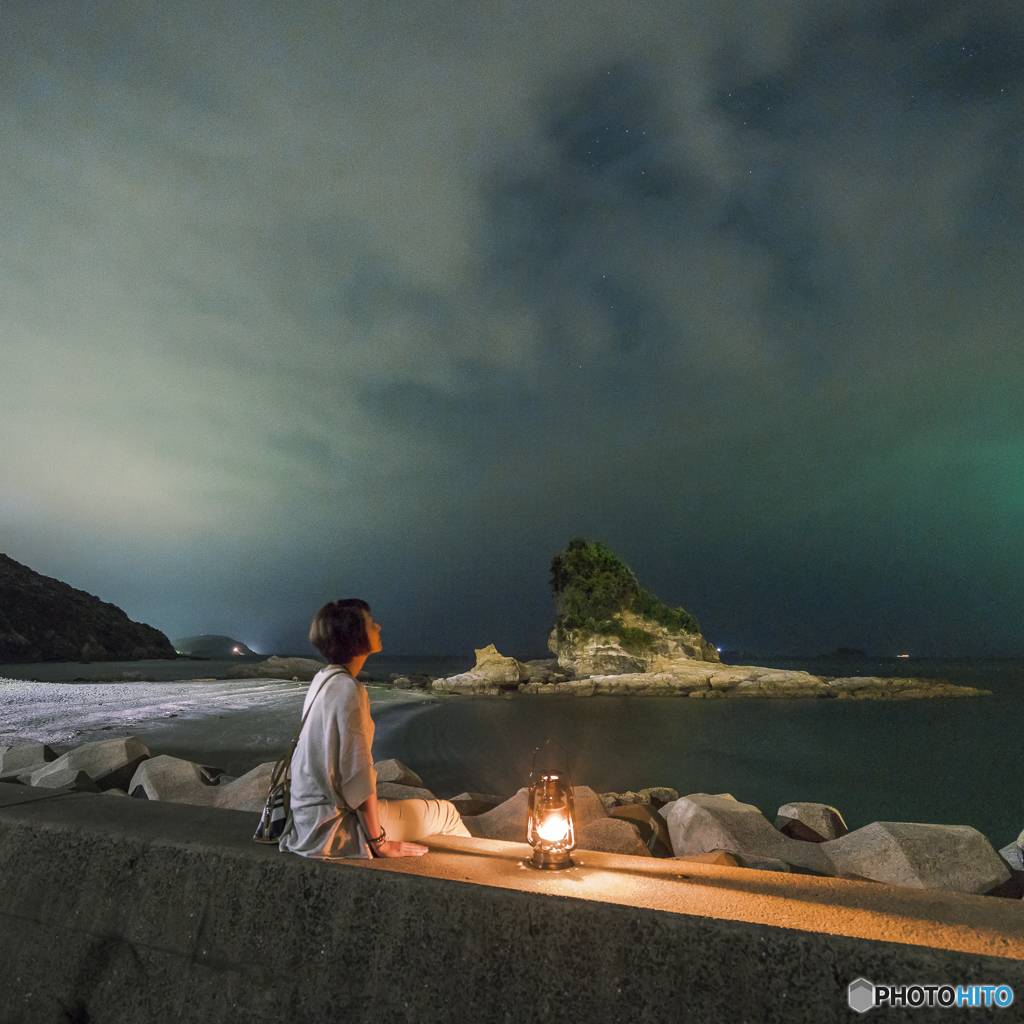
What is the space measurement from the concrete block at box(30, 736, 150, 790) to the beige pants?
657 centimetres

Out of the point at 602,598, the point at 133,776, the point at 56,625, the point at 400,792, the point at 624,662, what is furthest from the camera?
the point at 56,625

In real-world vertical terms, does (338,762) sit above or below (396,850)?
above

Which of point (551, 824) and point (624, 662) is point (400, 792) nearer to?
point (551, 824)

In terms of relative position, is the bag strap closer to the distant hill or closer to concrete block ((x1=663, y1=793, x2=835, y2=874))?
concrete block ((x1=663, y1=793, x2=835, y2=874))

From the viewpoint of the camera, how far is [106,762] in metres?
8.27

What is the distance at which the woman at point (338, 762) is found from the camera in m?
2.68

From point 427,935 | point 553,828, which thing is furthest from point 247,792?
point 427,935

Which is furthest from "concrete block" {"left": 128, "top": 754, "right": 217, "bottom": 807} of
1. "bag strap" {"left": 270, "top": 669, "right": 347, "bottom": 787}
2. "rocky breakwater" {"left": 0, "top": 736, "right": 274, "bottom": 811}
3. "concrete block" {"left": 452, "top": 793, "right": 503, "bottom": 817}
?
"bag strap" {"left": 270, "top": 669, "right": 347, "bottom": 787}

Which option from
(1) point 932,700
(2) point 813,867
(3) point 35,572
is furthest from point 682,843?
(3) point 35,572

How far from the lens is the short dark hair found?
3.14 m

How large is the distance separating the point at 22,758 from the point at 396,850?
941 centimetres

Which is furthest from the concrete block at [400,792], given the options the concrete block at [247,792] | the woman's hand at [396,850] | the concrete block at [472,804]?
the woman's hand at [396,850]

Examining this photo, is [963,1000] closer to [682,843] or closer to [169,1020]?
[169,1020]

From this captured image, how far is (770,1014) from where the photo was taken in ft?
5.49
